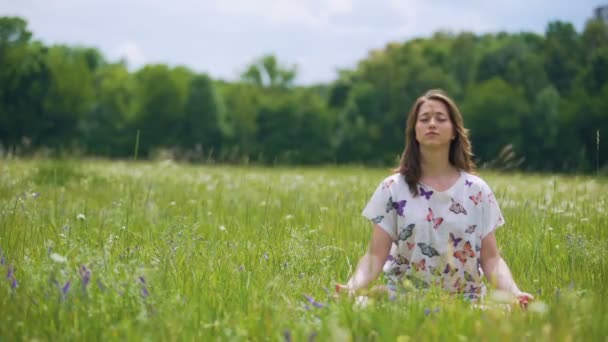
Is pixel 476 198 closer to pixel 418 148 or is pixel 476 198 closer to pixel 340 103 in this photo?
pixel 418 148

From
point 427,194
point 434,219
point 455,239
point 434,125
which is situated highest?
point 434,125

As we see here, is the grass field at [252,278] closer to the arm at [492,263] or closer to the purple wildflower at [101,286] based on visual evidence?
the purple wildflower at [101,286]

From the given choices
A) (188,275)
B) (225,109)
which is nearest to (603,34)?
(225,109)

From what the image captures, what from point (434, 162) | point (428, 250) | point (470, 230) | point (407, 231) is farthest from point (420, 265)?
point (434, 162)

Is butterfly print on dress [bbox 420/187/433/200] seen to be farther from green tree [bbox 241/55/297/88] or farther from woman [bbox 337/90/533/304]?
green tree [bbox 241/55/297/88]

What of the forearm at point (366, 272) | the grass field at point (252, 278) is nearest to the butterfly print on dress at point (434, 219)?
the forearm at point (366, 272)

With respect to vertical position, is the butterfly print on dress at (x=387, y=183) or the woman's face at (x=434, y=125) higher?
the woman's face at (x=434, y=125)

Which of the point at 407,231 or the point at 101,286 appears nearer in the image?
the point at 101,286

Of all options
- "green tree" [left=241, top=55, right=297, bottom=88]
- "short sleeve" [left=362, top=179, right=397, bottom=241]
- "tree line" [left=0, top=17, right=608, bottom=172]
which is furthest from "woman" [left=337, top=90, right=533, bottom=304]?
"green tree" [left=241, top=55, right=297, bottom=88]

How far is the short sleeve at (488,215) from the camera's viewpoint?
3631mm

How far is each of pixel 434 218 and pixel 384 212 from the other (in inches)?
11.3

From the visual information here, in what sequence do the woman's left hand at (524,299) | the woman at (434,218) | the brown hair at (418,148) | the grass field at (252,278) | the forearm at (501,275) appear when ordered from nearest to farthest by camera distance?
the grass field at (252,278), the woman's left hand at (524,299), the forearm at (501,275), the woman at (434,218), the brown hair at (418,148)

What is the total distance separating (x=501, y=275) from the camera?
11.4ft

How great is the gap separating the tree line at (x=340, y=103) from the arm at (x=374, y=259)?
89.3 ft
